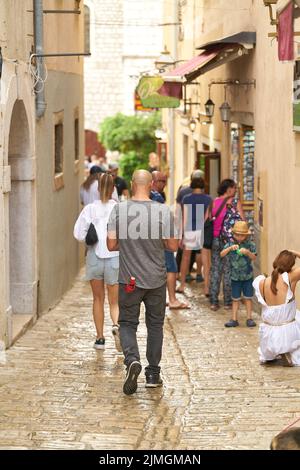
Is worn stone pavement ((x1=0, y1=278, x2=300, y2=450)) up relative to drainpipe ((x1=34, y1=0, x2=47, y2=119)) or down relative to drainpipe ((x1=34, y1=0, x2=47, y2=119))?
down

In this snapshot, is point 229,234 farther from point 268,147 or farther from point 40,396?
point 40,396

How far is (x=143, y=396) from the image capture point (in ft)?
28.5

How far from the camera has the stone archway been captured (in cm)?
1230

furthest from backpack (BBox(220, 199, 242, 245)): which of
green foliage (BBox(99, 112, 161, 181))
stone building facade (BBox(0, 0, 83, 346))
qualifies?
green foliage (BBox(99, 112, 161, 181))

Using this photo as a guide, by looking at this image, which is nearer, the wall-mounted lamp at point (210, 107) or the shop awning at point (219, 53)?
the shop awning at point (219, 53)

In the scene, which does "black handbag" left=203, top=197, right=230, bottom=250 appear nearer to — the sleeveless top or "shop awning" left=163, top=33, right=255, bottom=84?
the sleeveless top

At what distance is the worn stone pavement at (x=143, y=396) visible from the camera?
24.0ft

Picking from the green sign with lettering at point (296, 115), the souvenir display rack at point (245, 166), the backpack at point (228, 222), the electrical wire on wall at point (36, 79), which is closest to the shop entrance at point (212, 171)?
the souvenir display rack at point (245, 166)

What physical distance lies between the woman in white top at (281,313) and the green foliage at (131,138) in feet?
84.4

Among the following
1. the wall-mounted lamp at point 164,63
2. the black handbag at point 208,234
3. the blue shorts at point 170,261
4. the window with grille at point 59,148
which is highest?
the wall-mounted lamp at point 164,63

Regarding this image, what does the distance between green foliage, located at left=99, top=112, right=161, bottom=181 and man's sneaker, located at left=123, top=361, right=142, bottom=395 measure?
27.0m

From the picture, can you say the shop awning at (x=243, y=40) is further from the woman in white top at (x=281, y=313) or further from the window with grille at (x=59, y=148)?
the woman in white top at (x=281, y=313)

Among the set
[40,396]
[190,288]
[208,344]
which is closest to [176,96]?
[190,288]
